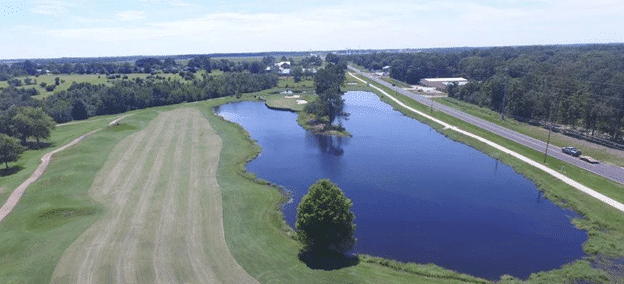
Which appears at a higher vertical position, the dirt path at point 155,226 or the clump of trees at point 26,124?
the clump of trees at point 26,124

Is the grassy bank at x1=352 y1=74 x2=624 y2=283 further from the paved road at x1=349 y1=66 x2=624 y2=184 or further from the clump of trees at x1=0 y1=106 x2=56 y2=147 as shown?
→ the clump of trees at x1=0 y1=106 x2=56 y2=147

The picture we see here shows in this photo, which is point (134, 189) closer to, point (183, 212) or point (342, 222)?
point (183, 212)

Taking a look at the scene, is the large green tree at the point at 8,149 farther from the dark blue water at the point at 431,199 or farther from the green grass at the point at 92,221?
the dark blue water at the point at 431,199

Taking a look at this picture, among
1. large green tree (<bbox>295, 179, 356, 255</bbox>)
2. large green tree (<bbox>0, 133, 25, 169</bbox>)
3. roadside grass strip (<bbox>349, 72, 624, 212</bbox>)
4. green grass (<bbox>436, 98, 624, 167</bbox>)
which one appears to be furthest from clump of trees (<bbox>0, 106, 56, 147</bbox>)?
green grass (<bbox>436, 98, 624, 167</bbox>)

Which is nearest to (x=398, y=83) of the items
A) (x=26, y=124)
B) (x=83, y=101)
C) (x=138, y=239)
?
(x=83, y=101)

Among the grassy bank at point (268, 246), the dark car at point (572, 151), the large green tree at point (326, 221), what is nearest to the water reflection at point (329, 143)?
the grassy bank at point (268, 246)

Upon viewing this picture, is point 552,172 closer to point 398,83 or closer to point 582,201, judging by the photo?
point 582,201

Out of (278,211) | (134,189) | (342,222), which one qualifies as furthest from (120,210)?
(342,222)
